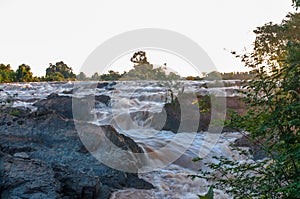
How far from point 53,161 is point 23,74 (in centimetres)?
3032

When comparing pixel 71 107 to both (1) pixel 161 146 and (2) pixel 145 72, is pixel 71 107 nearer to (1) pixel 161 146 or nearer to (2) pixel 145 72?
(1) pixel 161 146

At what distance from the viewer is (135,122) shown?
11.7m

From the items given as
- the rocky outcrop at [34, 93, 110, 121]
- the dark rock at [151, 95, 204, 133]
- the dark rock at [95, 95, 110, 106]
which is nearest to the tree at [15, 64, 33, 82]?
the dark rock at [95, 95, 110, 106]

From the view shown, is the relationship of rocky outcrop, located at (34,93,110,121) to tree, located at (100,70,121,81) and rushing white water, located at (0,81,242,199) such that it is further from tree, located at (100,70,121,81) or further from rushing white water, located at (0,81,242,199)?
tree, located at (100,70,121,81)

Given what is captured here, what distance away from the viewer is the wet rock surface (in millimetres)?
4242

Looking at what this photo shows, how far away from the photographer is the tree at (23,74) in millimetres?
33156

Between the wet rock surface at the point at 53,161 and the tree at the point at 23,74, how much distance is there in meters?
27.9

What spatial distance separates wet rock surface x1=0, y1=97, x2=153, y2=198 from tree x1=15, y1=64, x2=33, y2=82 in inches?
1098

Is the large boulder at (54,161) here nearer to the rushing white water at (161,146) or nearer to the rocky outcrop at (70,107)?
the rushing white water at (161,146)

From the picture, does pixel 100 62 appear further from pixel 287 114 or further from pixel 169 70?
pixel 287 114

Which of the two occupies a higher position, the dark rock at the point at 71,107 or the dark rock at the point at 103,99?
the dark rock at the point at 103,99

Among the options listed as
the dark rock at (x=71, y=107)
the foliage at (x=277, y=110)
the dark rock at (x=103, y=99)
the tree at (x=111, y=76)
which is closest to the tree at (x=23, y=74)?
the tree at (x=111, y=76)

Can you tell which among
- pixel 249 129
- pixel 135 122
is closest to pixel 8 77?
pixel 135 122

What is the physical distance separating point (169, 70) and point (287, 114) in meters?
11.6
